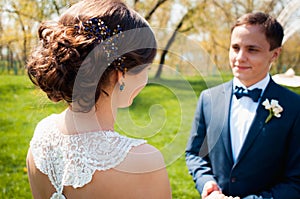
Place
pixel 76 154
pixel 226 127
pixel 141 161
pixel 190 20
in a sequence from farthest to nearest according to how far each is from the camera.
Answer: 1. pixel 190 20
2. pixel 226 127
3. pixel 76 154
4. pixel 141 161

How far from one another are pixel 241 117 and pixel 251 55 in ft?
1.58

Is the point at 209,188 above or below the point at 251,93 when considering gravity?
below

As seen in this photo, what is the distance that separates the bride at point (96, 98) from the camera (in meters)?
1.41

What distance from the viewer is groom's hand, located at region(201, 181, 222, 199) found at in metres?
2.49

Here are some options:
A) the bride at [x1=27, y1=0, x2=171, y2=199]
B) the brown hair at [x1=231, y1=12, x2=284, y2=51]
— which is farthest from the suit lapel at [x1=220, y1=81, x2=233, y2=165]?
the bride at [x1=27, y1=0, x2=171, y2=199]

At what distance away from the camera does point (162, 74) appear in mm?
1681

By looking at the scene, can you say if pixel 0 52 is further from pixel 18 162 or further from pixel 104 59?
pixel 104 59

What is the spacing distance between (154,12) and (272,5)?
510cm

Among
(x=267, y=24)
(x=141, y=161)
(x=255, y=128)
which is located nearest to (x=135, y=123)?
(x=141, y=161)

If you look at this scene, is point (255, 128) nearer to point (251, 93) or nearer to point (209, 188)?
point (251, 93)

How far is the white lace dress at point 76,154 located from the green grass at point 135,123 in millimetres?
162

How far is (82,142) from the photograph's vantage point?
1.50 m

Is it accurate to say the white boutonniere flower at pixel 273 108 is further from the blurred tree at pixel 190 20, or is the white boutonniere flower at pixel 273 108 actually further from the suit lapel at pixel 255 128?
the blurred tree at pixel 190 20

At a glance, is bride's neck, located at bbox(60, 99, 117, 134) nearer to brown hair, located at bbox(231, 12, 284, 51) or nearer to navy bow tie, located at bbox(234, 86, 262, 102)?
navy bow tie, located at bbox(234, 86, 262, 102)
